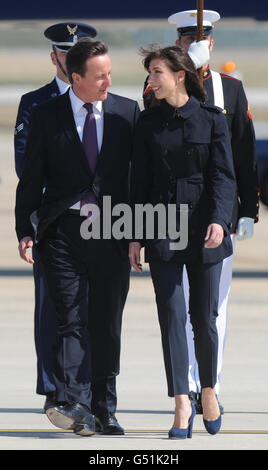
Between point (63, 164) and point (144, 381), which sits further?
point (144, 381)

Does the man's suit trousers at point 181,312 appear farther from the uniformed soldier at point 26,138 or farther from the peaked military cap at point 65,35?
the peaked military cap at point 65,35

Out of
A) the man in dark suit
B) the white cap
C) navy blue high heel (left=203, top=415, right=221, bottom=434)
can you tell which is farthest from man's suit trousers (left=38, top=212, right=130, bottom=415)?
the white cap

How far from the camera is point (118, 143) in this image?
6.26 meters

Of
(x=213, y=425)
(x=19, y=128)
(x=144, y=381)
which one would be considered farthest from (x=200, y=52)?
(x=144, y=381)

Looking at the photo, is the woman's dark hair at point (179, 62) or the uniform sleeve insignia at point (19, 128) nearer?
the woman's dark hair at point (179, 62)

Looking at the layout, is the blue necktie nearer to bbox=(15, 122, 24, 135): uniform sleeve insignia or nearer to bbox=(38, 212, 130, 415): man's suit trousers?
bbox=(38, 212, 130, 415): man's suit trousers

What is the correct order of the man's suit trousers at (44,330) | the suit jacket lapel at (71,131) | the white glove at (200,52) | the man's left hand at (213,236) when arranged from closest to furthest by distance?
the man's left hand at (213,236)
the suit jacket lapel at (71,131)
the white glove at (200,52)
the man's suit trousers at (44,330)

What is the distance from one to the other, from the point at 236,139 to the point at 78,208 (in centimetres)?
98

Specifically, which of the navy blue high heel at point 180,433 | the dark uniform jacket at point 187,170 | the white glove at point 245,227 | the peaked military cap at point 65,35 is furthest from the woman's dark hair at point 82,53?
the navy blue high heel at point 180,433

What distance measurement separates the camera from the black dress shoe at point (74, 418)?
6.19 m

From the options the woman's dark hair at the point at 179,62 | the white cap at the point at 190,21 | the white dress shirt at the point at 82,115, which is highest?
the white cap at the point at 190,21

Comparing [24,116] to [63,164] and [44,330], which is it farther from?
[44,330]

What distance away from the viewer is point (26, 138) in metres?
6.76

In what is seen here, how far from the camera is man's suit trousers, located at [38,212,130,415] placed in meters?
6.27
